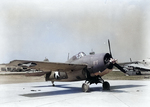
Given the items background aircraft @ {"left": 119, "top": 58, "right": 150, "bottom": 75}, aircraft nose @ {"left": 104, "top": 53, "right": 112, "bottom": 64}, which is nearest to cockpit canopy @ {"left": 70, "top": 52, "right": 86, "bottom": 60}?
aircraft nose @ {"left": 104, "top": 53, "right": 112, "bottom": 64}

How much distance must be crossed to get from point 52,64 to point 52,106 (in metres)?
4.32

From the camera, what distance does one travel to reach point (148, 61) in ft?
98.6

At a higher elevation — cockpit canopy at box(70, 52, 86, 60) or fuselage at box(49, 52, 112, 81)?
cockpit canopy at box(70, 52, 86, 60)

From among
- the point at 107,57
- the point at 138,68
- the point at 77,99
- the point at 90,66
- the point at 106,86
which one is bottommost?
the point at 77,99

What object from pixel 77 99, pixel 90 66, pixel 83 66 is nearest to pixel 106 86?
pixel 90 66

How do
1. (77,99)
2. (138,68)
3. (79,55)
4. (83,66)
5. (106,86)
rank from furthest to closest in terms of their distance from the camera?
(138,68) < (79,55) < (106,86) < (83,66) < (77,99)

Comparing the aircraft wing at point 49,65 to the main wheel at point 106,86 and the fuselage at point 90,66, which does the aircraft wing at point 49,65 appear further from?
the main wheel at point 106,86

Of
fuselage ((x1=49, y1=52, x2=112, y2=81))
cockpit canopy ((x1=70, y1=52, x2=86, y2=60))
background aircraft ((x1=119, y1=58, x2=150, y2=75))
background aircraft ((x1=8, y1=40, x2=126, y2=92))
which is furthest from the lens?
background aircraft ((x1=119, y1=58, x2=150, y2=75))

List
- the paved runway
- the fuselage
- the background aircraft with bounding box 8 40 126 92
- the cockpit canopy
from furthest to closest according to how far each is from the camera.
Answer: the cockpit canopy < the fuselage < the background aircraft with bounding box 8 40 126 92 < the paved runway

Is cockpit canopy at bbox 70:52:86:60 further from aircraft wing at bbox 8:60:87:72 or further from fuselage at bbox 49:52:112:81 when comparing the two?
aircraft wing at bbox 8:60:87:72

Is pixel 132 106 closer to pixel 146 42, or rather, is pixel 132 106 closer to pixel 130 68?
pixel 146 42

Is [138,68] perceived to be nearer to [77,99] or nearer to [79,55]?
[79,55]

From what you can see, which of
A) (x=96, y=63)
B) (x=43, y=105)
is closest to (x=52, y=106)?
(x=43, y=105)

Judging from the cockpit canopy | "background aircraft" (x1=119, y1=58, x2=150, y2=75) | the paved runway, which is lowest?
the paved runway
